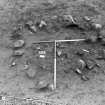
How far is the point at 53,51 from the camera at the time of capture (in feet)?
16.1

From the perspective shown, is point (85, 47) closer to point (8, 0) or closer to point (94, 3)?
point (94, 3)

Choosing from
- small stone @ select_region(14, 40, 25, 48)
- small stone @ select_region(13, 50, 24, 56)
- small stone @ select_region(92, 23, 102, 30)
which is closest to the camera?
small stone @ select_region(13, 50, 24, 56)

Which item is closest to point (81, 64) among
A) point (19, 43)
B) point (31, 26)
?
point (19, 43)

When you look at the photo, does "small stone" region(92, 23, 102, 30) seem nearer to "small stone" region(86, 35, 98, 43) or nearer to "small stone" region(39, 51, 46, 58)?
"small stone" region(86, 35, 98, 43)

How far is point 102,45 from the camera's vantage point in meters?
4.97

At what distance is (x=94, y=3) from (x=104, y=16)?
2.65 ft

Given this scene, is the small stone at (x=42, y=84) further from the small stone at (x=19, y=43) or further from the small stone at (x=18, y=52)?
the small stone at (x=19, y=43)

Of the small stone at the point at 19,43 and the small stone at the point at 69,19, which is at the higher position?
the small stone at the point at 69,19

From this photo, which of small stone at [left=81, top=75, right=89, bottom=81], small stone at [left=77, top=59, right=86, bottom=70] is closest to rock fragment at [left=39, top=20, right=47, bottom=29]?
small stone at [left=77, top=59, right=86, bottom=70]

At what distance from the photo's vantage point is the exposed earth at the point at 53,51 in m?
4.17

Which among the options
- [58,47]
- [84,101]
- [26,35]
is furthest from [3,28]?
[84,101]

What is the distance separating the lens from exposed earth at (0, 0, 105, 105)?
4.17 meters

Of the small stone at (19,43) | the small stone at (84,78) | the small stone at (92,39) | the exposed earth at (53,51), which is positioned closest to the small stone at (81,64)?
the exposed earth at (53,51)

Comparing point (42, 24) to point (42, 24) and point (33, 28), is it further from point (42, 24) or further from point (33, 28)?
point (33, 28)
